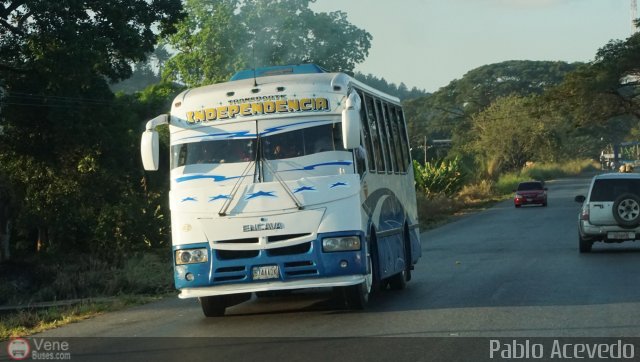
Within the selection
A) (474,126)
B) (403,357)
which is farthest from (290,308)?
(474,126)

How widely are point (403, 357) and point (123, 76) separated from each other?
25.2 metres

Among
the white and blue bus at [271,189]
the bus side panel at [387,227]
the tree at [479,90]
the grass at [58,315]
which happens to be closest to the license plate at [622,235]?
the bus side panel at [387,227]

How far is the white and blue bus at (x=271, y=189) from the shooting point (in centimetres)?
1279

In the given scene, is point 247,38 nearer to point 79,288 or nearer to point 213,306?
point 79,288

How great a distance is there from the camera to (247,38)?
62.0 metres

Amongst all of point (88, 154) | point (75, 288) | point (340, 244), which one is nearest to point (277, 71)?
point (340, 244)

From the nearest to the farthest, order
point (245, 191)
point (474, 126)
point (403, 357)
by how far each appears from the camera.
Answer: point (403, 357), point (245, 191), point (474, 126)

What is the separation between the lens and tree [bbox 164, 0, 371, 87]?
60.9 m

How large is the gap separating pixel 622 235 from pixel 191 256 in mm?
13613

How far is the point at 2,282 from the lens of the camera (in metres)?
28.0

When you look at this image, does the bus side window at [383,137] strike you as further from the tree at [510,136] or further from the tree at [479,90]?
the tree at [479,90]

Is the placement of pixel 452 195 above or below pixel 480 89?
below

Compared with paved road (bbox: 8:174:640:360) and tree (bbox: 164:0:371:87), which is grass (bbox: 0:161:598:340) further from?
tree (bbox: 164:0:371:87)

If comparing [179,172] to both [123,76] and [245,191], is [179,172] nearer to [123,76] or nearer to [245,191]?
[245,191]
